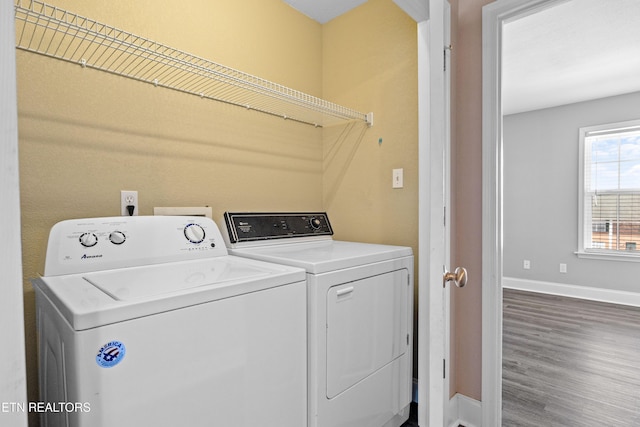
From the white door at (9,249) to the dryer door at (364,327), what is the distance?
0.94 metres

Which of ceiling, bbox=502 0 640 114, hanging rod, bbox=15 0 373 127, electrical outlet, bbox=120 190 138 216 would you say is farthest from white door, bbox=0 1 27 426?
ceiling, bbox=502 0 640 114

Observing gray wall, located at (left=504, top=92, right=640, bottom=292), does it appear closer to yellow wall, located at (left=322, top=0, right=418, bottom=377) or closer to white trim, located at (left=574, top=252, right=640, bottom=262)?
white trim, located at (left=574, top=252, right=640, bottom=262)

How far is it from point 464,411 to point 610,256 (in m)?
3.66

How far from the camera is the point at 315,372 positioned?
3.89 feet

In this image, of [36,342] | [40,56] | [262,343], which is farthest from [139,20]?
[262,343]

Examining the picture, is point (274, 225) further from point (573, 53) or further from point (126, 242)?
point (573, 53)

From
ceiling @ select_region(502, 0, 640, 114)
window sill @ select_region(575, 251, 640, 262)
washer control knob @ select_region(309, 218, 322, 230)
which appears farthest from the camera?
window sill @ select_region(575, 251, 640, 262)

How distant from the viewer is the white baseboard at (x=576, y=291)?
3.91 meters

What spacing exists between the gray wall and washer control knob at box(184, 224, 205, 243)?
4635 mm

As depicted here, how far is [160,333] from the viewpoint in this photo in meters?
0.81

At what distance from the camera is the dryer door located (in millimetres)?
1268

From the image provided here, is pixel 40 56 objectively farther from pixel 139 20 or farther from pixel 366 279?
pixel 366 279

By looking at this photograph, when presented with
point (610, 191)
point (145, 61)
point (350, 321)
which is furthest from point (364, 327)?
point (610, 191)

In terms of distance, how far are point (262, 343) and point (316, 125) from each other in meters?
1.62
